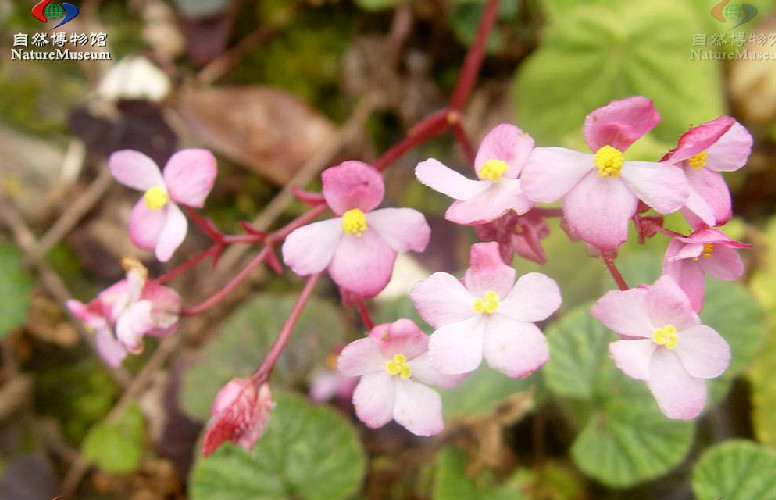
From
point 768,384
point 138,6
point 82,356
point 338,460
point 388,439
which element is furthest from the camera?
point 138,6

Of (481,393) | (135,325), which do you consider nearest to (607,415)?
(481,393)

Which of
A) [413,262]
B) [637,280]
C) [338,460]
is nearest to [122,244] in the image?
[413,262]

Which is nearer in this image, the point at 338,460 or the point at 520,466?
the point at 338,460

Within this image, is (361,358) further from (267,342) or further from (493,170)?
(267,342)

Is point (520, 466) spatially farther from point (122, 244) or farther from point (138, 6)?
point (138, 6)

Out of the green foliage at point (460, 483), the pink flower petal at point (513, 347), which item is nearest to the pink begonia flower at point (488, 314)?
the pink flower petal at point (513, 347)

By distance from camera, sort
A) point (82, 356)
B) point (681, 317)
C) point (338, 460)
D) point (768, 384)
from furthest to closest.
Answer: point (82, 356), point (768, 384), point (338, 460), point (681, 317)

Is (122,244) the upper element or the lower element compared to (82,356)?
upper

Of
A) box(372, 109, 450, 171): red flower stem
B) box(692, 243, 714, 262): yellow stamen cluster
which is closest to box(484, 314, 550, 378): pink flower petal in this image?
box(692, 243, 714, 262): yellow stamen cluster
